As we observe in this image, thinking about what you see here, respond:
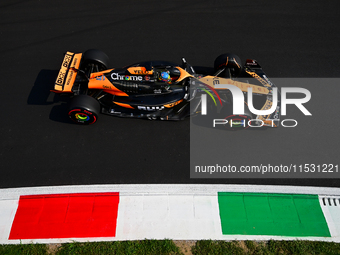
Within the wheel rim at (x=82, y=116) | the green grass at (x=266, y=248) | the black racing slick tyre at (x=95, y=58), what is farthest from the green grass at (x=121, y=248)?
the black racing slick tyre at (x=95, y=58)

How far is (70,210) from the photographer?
6.12 meters

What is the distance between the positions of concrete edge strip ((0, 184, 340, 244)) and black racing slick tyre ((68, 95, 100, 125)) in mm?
1795

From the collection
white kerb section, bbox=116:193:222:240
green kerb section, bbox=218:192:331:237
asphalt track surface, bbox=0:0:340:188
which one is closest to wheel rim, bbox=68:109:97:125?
asphalt track surface, bbox=0:0:340:188

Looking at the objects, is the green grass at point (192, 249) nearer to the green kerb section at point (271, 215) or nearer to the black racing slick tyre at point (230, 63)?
the green kerb section at point (271, 215)

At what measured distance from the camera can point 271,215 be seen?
6164mm

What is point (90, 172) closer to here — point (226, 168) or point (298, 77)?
point (226, 168)

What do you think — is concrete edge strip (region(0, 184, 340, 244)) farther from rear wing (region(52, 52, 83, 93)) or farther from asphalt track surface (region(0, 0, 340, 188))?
rear wing (region(52, 52, 83, 93))

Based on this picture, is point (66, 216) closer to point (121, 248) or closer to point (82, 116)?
point (121, 248)

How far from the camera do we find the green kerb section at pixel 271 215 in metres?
5.96

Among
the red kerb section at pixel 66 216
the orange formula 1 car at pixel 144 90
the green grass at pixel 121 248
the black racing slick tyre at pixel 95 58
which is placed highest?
the black racing slick tyre at pixel 95 58

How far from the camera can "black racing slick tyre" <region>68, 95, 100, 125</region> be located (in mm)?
6469

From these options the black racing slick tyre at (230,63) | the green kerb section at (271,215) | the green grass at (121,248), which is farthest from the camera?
the black racing slick tyre at (230,63)

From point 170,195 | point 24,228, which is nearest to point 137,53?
point 170,195

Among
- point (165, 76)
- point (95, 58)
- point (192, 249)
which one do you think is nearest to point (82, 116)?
point (95, 58)
